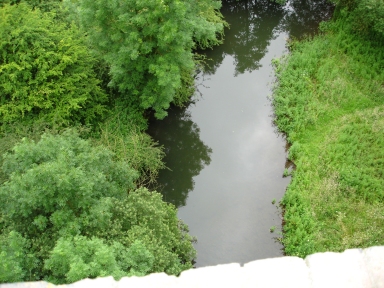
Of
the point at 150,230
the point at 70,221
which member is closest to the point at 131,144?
the point at 150,230

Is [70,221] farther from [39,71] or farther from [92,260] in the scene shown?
[39,71]

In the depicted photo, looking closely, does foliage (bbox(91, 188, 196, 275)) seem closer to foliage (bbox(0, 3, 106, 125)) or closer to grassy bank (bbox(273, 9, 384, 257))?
grassy bank (bbox(273, 9, 384, 257))

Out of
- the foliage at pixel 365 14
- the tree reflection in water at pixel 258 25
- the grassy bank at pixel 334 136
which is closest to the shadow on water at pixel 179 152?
the grassy bank at pixel 334 136

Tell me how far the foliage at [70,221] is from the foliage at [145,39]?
3.49 meters

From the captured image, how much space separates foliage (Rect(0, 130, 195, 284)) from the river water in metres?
2.70

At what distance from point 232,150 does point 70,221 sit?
665 cm

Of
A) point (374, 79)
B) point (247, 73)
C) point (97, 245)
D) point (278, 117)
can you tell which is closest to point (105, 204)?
point (97, 245)

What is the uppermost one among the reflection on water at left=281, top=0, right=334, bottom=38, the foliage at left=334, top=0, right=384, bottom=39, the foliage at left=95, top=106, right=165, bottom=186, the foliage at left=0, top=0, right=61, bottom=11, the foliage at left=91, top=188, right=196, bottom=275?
the reflection on water at left=281, top=0, right=334, bottom=38

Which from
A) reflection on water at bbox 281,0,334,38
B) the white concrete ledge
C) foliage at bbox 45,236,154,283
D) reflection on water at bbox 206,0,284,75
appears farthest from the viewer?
reflection on water at bbox 281,0,334,38

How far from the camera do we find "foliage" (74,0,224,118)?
33.1 feet

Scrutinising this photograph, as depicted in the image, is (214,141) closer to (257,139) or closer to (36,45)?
(257,139)

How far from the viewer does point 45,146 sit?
7645mm

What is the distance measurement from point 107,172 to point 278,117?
23.4 ft

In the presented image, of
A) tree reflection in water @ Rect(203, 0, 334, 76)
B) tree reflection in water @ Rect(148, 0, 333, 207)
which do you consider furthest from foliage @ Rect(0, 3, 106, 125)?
tree reflection in water @ Rect(203, 0, 334, 76)
